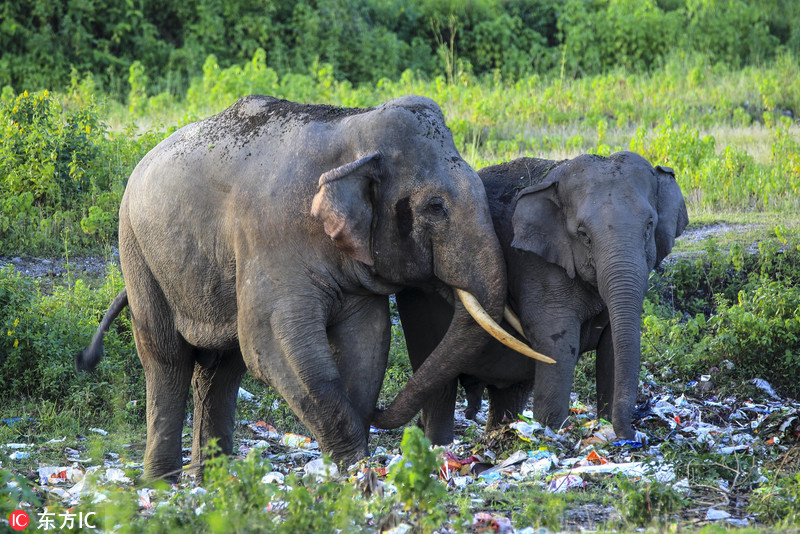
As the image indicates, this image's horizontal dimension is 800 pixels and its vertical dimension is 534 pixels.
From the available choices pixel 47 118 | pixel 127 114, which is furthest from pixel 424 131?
pixel 127 114

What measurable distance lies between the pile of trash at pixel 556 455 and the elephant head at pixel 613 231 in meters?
0.27

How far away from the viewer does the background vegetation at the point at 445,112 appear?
27.3 feet

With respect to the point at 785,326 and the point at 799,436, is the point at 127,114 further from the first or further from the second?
the point at 799,436

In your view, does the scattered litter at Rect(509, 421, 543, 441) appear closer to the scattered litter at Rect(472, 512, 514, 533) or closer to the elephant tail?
the scattered litter at Rect(472, 512, 514, 533)

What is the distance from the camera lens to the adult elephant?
6.21 metres

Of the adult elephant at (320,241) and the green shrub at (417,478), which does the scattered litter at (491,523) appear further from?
the adult elephant at (320,241)

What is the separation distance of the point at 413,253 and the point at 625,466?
1.64 m

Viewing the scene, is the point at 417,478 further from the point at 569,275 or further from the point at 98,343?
the point at 98,343

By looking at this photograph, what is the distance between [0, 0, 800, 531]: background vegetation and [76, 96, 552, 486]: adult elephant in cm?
129

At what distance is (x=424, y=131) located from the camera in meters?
6.36

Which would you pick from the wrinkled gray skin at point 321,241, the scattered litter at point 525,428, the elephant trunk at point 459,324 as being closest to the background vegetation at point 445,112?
the scattered litter at point 525,428

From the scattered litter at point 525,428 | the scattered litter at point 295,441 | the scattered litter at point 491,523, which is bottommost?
the scattered litter at point 295,441

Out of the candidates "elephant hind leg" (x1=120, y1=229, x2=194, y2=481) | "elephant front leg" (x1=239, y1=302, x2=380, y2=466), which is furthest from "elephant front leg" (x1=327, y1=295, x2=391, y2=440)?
"elephant hind leg" (x1=120, y1=229, x2=194, y2=481)

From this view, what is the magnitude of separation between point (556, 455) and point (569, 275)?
1.13m
